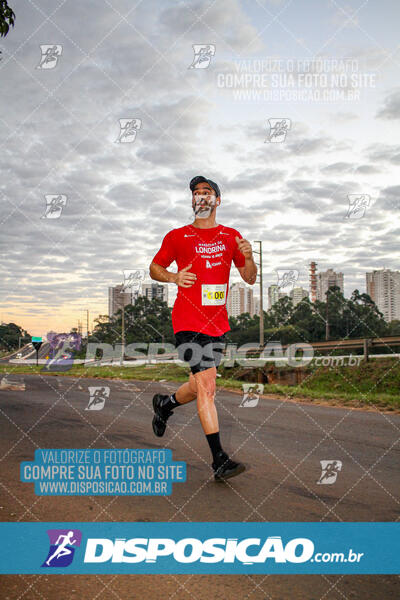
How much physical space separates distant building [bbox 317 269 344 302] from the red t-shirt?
48995mm

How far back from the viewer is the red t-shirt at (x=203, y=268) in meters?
4.03

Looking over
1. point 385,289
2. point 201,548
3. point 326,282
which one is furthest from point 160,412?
point 385,289

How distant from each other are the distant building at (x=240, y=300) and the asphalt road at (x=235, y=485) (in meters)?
43.7

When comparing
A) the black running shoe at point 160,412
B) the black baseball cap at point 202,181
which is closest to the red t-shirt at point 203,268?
the black baseball cap at point 202,181

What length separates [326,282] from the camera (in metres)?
56.5

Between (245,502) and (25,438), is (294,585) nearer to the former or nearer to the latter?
(245,502)

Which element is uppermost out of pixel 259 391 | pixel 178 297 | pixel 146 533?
pixel 178 297

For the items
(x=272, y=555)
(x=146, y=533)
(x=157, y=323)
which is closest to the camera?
(x=272, y=555)

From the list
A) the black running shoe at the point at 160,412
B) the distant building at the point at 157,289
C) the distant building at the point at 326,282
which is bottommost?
the black running shoe at the point at 160,412

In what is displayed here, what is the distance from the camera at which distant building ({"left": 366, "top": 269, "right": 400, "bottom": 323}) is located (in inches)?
2288

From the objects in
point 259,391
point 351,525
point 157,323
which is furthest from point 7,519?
point 157,323

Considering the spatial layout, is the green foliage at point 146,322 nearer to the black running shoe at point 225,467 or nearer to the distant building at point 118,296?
the distant building at point 118,296

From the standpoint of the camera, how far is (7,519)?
10.8ft

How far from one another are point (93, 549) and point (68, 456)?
7.65 feet
